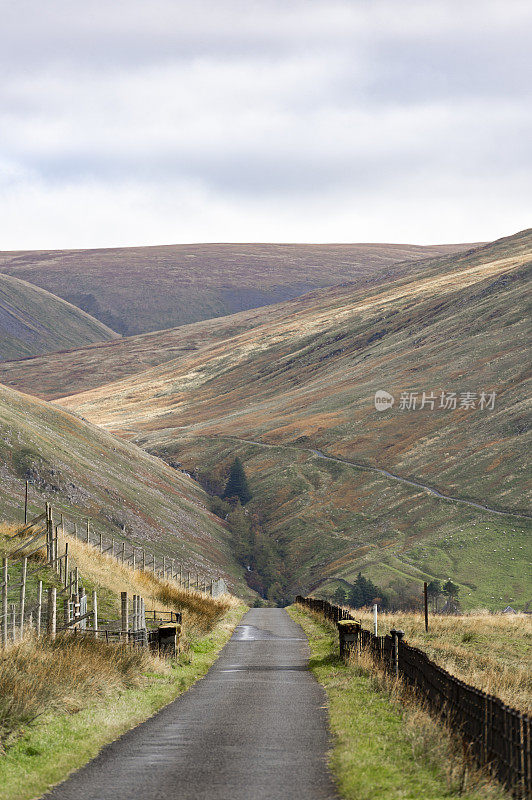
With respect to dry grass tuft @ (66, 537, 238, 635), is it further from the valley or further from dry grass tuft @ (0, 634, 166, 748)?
the valley

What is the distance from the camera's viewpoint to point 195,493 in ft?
503

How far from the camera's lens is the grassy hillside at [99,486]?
92500mm

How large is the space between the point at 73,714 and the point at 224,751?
3.74 metres

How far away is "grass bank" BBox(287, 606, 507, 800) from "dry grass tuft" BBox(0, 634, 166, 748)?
17.1 feet

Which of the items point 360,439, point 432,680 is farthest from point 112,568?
point 360,439

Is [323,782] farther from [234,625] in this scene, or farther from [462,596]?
[462,596]

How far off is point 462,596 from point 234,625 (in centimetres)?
6968

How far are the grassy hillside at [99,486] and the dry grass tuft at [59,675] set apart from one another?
Answer: 5804 centimetres

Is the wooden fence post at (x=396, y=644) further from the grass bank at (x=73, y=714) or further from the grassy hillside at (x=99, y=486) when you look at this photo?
the grassy hillside at (x=99, y=486)

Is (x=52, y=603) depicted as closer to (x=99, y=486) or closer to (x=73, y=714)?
(x=73, y=714)

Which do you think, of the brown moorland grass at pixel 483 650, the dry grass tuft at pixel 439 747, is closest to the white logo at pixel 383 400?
the brown moorland grass at pixel 483 650

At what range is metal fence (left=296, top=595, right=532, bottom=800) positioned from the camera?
1091 centimetres

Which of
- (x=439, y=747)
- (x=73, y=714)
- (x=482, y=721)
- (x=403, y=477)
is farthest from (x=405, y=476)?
(x=482, y=721)

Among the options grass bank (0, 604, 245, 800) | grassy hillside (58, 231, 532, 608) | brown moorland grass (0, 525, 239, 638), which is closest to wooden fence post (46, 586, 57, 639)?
grass bank (0, 604, 245, 800)
